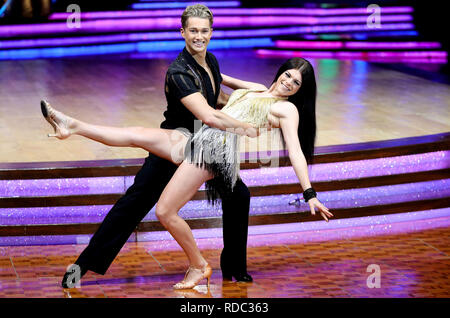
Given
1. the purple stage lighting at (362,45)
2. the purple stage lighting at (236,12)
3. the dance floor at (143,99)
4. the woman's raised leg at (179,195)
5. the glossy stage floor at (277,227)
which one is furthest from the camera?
the purple stage lighting at (236,12)

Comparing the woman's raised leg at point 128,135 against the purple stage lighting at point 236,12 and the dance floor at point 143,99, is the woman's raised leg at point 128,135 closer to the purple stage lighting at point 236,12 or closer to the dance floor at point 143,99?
the dance floor at point 143,99

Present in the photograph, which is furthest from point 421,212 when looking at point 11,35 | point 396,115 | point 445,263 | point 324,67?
point 11,35

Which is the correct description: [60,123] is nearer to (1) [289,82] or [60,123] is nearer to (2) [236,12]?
(1) [289,82]

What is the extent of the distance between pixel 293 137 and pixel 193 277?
848 millimetres

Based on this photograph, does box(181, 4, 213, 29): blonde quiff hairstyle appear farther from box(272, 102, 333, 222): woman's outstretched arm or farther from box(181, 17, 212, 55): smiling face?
box(272, 102, 333, 222): woman's outstretched arm

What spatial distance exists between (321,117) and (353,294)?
2836mm

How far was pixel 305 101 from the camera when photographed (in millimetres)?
3613

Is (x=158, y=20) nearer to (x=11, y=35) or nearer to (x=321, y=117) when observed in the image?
(x=11, y=35)

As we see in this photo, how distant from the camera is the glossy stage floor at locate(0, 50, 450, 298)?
3768 mm

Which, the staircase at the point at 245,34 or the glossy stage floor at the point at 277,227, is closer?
the glossy stage floor at the point at 277,227

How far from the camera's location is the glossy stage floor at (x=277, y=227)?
377cm

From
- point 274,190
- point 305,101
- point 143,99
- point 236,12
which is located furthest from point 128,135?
point 236,12

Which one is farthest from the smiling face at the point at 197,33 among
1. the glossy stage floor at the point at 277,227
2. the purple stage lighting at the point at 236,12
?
the purple stage lighting at the point at 236,12

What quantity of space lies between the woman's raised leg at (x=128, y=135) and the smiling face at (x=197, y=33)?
0.42 meters
